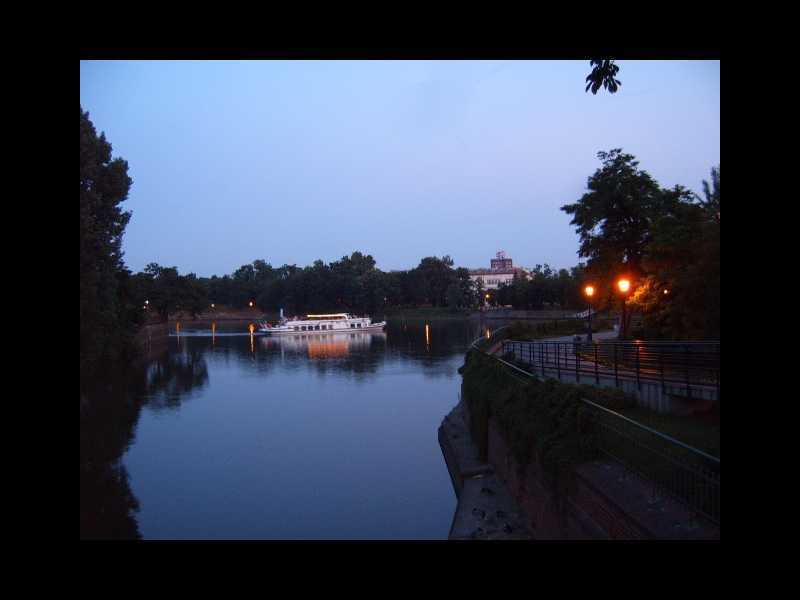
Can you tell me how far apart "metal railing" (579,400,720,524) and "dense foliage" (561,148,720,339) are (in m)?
8.52

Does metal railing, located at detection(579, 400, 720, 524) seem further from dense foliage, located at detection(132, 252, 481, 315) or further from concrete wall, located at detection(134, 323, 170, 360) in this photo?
dense foliage, located at detection(132, 252, 481, 315)

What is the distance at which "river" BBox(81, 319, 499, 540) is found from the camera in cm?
1522

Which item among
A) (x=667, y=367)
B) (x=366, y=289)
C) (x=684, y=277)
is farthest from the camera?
(x=366, y=289)

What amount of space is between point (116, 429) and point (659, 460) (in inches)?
1009

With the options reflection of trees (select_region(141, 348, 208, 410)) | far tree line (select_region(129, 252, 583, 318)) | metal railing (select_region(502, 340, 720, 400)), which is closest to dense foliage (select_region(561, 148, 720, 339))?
metal railing (select_region(502, 340, 720, 400))

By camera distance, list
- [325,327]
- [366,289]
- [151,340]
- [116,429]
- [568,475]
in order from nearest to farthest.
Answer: [568,475], [116,429], [151,340], [325,327], [366,289]

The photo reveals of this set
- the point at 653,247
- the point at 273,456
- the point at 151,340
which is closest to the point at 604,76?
the point at 653,247

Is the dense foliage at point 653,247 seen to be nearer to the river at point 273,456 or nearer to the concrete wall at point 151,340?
the river at point 273,456

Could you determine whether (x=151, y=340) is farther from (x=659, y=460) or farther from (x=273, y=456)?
(x=659, y=460)

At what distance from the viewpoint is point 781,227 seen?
Answer: 3293 millimetres

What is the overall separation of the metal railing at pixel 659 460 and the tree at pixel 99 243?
669 inches

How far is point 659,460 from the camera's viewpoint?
20.7 feet
